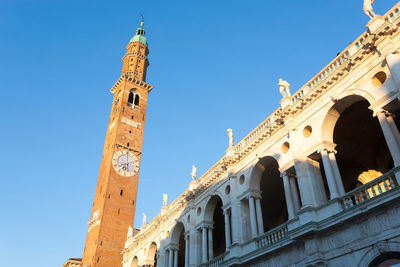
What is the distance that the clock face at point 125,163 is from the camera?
45.2 meters

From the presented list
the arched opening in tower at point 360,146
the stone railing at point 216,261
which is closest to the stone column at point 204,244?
the stone railing at point 216,261

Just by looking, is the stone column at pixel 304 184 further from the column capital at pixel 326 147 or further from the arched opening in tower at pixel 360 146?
the arched opening in tower at pixel 360 146

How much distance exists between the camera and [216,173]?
2500 centimetres

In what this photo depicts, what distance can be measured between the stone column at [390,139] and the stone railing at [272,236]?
20.0 ft

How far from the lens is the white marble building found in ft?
44.8

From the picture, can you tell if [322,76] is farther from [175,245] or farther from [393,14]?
[175,245]

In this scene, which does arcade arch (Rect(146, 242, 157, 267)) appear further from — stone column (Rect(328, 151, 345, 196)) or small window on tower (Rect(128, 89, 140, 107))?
small window on tower (Rect(128, 89, 140, 107))

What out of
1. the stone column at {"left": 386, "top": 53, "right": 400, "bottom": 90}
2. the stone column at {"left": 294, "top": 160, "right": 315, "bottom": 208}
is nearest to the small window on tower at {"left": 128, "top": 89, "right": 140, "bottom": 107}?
the stone column at {"left": 294, "top": 160, "right": 315, "bottom": 208}

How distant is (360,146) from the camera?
21.8 metres

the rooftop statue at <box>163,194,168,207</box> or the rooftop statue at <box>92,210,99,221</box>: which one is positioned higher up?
the rooftop statue at <box>92,210,99,221</box>

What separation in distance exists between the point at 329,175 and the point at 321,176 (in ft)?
4.79

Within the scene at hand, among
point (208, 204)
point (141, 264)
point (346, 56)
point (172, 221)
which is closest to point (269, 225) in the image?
point (208, 204)

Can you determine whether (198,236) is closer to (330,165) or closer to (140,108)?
(330,165)

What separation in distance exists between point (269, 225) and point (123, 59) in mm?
39684
